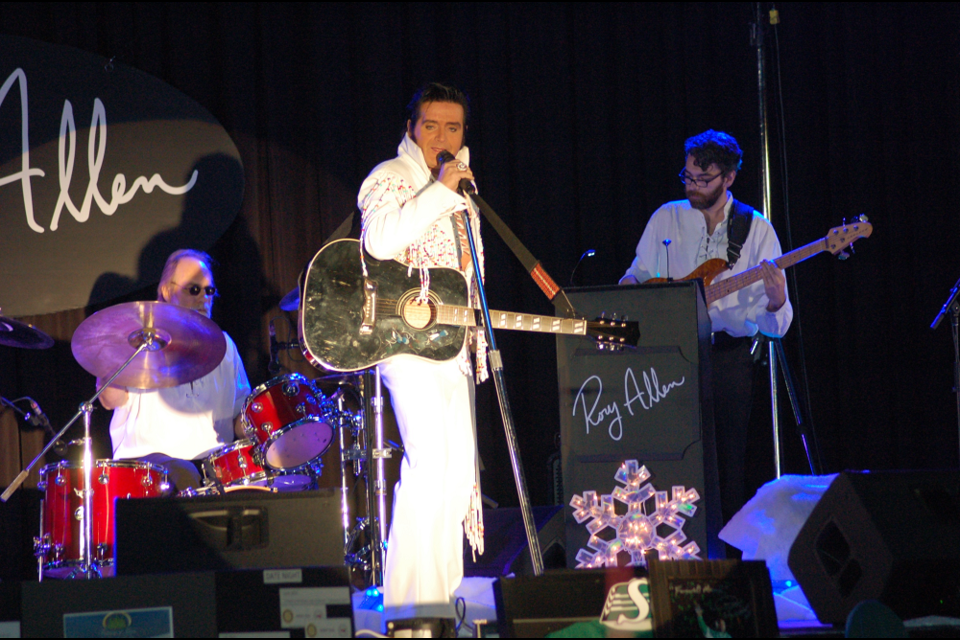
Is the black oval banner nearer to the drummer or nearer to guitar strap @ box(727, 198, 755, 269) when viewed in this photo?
the drummer

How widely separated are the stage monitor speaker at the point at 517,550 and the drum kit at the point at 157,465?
0.43m

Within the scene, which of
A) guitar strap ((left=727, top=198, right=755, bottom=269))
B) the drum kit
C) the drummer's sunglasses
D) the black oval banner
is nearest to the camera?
the drum kit

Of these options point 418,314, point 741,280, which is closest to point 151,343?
point 418,314

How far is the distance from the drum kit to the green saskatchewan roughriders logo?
1394 millimetres

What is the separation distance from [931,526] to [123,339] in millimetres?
3010

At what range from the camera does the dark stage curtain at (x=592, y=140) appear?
4.74 meters

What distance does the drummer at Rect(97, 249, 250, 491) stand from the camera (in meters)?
4.09

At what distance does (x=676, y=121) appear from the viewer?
487 centimetres

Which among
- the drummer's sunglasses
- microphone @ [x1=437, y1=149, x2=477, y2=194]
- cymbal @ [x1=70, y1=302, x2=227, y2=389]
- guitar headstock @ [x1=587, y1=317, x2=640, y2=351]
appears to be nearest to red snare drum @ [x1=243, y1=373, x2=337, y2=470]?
cymbal @ [x1=70, y1=302, x2=227, y2=389]

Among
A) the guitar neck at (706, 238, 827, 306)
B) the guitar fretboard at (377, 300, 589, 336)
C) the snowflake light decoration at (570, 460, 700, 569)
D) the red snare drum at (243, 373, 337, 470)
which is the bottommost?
the snowflake light decoration at (570, 460, 700, 569)

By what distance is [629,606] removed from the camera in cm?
215

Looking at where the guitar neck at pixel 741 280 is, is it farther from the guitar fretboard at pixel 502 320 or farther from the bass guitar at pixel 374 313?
the bass guitar at pixel 374 313

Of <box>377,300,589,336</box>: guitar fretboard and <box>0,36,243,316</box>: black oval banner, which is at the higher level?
<box>0,36,243,316</box>: black oval banner

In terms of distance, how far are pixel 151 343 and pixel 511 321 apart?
1662mm
